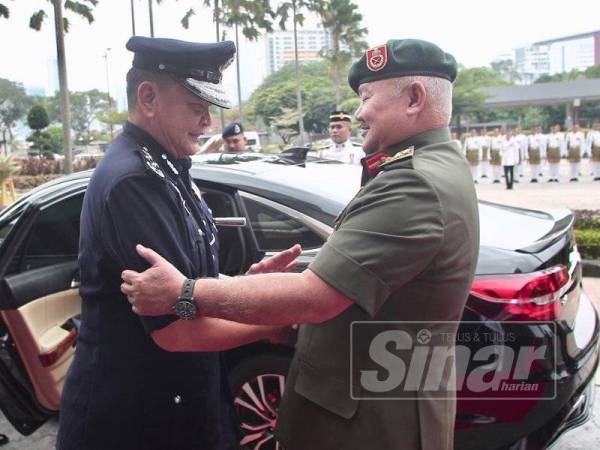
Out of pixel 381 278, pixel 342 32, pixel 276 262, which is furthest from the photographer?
pixel 342 32

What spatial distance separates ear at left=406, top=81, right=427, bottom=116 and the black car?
110 centimetres

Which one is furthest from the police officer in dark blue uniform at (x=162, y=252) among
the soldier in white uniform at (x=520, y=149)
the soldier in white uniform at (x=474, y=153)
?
the soldier in white uniform at (x=474, y=153)

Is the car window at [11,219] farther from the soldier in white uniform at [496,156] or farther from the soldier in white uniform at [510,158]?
the soldier in white uniform at [496,156]

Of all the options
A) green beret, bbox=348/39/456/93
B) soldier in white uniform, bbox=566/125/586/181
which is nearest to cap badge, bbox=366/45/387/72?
green beret, bbox=348/39/456/93

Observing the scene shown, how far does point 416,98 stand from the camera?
1.54 metres

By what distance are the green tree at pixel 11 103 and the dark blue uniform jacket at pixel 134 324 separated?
82.5 m

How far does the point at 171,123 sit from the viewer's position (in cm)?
166

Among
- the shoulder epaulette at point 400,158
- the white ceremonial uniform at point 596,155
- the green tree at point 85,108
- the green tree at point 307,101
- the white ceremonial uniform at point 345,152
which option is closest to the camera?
the shoulder epaulette at point 400,158

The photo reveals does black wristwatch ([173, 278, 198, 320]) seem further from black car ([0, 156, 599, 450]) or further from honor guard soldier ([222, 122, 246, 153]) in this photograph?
honor guard soldier ([222, 122, 246, 153])

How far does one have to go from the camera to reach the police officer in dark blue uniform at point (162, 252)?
59.0 inches

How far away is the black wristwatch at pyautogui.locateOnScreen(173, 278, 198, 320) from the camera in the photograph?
1382 mm

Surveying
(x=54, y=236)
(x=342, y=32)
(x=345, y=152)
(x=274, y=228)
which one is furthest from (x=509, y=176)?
(x=342, y=32)

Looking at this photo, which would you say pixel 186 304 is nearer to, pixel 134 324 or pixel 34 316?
pixel 134 324

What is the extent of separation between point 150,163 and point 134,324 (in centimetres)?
42
